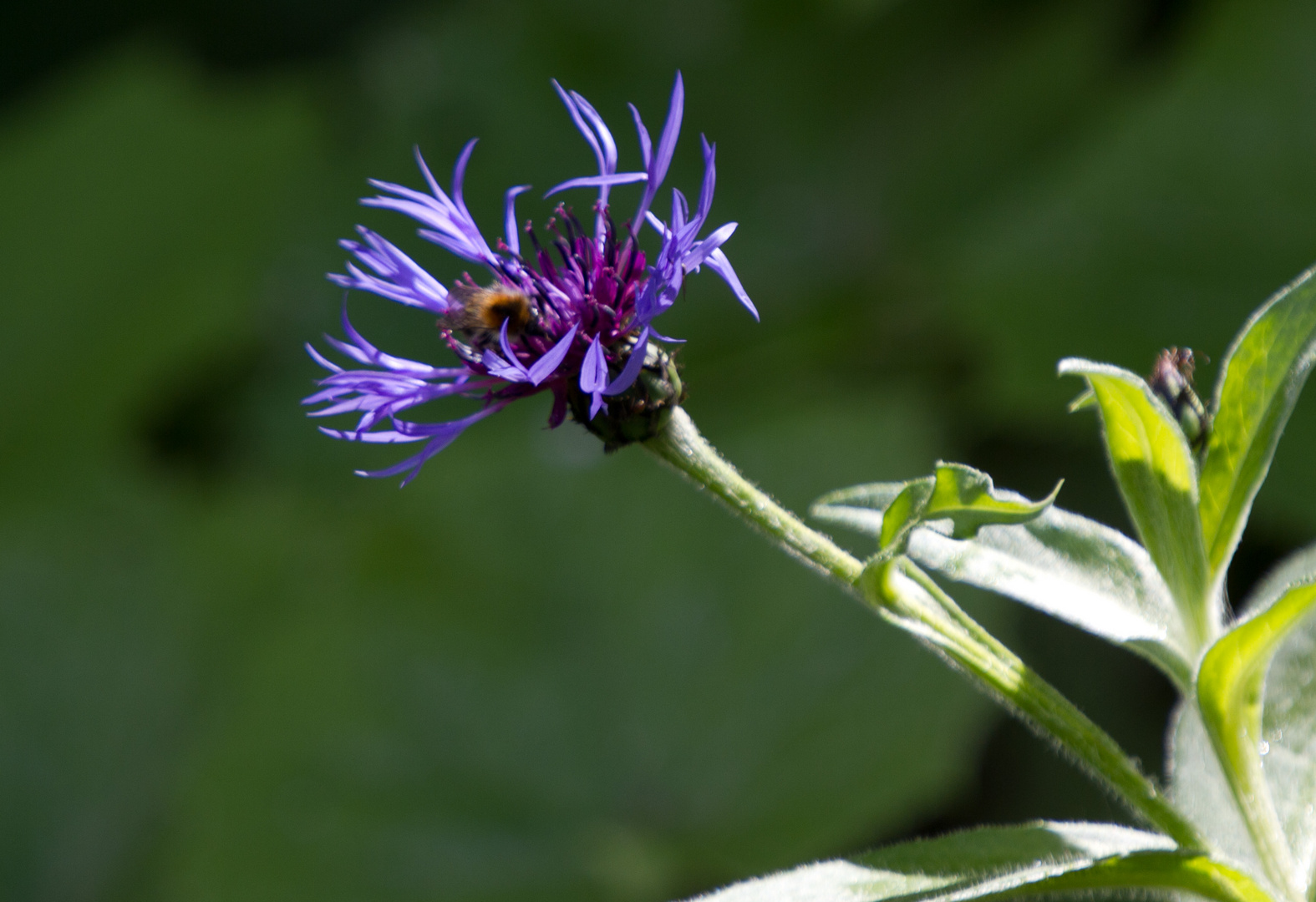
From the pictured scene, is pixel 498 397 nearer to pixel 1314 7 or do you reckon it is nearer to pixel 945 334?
pixel 945 334

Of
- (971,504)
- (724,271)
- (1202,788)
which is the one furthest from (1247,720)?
(724,271)

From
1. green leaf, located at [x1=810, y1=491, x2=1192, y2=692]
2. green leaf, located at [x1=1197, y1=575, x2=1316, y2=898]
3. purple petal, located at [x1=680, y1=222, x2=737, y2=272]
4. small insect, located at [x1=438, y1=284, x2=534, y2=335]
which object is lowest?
green leaf, located at [x1=1197, y1=575, x2=1316, y2=898]

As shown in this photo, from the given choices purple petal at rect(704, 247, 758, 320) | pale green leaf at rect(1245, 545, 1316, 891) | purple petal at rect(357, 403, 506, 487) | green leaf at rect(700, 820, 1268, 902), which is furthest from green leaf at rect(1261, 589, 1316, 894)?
purple petal at rect(357, 403, 506, 487)

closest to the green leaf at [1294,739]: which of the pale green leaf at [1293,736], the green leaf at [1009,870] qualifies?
the pale green leaf at [1293,736]

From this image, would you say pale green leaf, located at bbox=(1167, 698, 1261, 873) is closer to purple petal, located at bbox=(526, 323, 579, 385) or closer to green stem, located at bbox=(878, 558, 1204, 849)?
green stem, located at bbox=(878, 558, 1204, 849)

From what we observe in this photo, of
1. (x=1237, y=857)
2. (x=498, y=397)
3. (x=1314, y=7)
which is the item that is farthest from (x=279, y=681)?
(x=1314, y=7)

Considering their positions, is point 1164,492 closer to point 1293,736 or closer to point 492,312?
point 1293,736

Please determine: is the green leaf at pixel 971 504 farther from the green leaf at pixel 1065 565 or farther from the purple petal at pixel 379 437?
the purple petal at pixel 379 437
